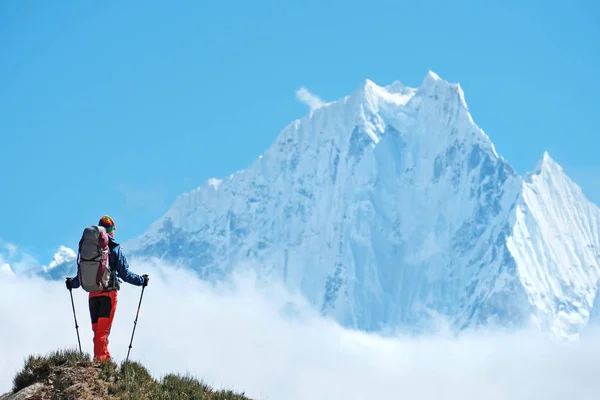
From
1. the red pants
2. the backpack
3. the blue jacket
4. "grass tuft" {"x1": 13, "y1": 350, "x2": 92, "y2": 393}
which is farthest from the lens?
the blue jacket

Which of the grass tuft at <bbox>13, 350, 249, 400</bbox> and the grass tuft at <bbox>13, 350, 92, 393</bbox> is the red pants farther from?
the grass tuft at <bbox>13, 350, 92, 393</bbox>

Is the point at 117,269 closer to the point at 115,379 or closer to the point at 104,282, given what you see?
the point at 104,282

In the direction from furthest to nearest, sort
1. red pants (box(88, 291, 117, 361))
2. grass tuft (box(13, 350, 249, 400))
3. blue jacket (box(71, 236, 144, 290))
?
1. blue jacket (box(71, 236, 144, 290))
2. red pants (box(88, 291, 117, 361))
3. grass tuft (box(13, 350, 249, 400))

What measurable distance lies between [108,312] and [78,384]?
72.6 inches

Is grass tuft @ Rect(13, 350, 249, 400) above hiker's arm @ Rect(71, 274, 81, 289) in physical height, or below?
below

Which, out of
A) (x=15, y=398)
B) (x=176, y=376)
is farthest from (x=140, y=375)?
(x=15, y=398)

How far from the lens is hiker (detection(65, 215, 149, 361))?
18328 mm

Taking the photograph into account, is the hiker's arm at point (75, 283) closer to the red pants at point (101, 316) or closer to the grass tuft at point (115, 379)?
the red pants at point (101, 316)

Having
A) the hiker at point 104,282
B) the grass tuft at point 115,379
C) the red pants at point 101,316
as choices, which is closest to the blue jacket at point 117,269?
the hiker at point 104,282

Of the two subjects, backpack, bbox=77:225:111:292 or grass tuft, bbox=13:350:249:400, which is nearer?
grass tuft, bbox=13:350:249:400

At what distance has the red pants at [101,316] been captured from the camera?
1848cm

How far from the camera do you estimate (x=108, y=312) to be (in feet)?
60.8

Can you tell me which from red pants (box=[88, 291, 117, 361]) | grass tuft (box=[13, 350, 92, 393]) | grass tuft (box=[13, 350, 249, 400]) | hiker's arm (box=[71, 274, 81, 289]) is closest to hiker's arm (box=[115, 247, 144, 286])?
red pants (box=[88, 291, 117, 361])

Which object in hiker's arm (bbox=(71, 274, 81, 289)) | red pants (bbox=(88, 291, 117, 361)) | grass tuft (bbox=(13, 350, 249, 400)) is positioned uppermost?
hiker's arm (bbox=(71, 274, 81, 289))
